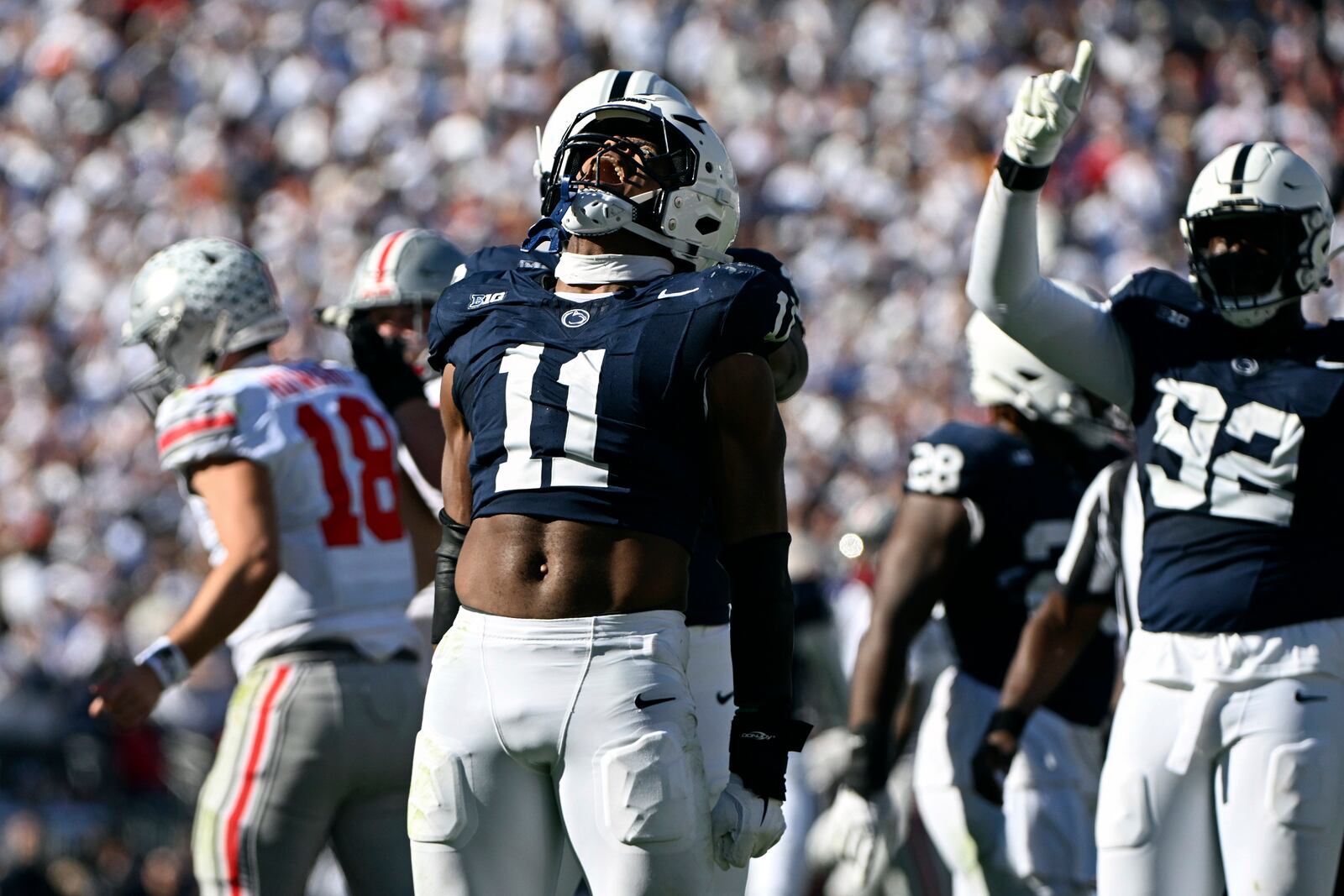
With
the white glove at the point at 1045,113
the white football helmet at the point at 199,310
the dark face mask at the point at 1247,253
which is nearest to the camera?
the white glove at the point at 1045,113

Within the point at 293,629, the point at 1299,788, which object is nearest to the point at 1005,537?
the point at 1299,788

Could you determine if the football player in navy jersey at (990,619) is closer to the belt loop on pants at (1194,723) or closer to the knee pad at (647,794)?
the belt loop on pants at (1194,723)

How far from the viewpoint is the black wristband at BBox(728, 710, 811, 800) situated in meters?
3.02

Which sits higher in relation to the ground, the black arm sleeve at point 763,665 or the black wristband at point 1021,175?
the black wristband at point 1021,175

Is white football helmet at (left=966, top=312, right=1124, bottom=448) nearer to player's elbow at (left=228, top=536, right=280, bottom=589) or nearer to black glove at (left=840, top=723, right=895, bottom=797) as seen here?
black glove at (left=840, top=723, right=895, bottom=797)

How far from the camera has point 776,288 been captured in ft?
10.2

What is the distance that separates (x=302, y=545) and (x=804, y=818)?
11.9ft

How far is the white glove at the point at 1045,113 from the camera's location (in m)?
3.76

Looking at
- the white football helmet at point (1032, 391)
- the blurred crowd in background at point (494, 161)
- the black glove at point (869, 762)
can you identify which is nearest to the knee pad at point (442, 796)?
the black glove at point (869, 762)

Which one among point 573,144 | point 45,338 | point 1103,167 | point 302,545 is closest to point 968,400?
point 1103,167

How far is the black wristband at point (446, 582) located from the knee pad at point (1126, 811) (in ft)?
4.53

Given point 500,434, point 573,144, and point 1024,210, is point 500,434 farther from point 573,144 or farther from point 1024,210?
point 1024,210

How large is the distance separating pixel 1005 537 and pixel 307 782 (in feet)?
6.16

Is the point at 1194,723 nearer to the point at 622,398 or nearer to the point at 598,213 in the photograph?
the point at 622,398
